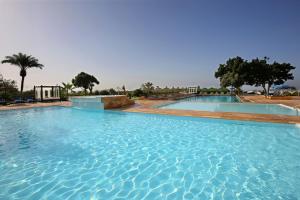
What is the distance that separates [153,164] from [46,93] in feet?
64.2

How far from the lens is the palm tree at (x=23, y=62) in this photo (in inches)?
865

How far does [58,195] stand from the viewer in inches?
107

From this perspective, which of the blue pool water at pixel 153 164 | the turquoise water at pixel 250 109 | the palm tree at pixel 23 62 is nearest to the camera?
the blue pool water at pixel 153 164

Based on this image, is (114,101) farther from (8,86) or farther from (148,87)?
(8,86)

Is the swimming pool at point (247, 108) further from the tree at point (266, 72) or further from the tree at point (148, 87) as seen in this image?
the tree at point (266, 72)

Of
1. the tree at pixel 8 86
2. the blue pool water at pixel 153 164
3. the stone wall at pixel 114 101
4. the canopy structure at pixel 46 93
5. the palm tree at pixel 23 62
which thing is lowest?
the blue pool water at pixel 153 164

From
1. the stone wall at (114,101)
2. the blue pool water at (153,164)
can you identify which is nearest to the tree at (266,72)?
the stone wall at (114,101)

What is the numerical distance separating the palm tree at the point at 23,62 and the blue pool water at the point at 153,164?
20383 mm

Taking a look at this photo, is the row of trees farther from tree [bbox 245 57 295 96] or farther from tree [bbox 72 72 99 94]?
tree [bbox 72 72 99 94]

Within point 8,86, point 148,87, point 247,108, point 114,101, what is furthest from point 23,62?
point 247,108

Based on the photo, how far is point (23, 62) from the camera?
2241cm

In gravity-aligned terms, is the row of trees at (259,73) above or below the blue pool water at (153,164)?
above

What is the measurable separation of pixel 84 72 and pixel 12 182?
3456 cm

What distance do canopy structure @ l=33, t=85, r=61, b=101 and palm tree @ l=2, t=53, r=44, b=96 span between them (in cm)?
670
